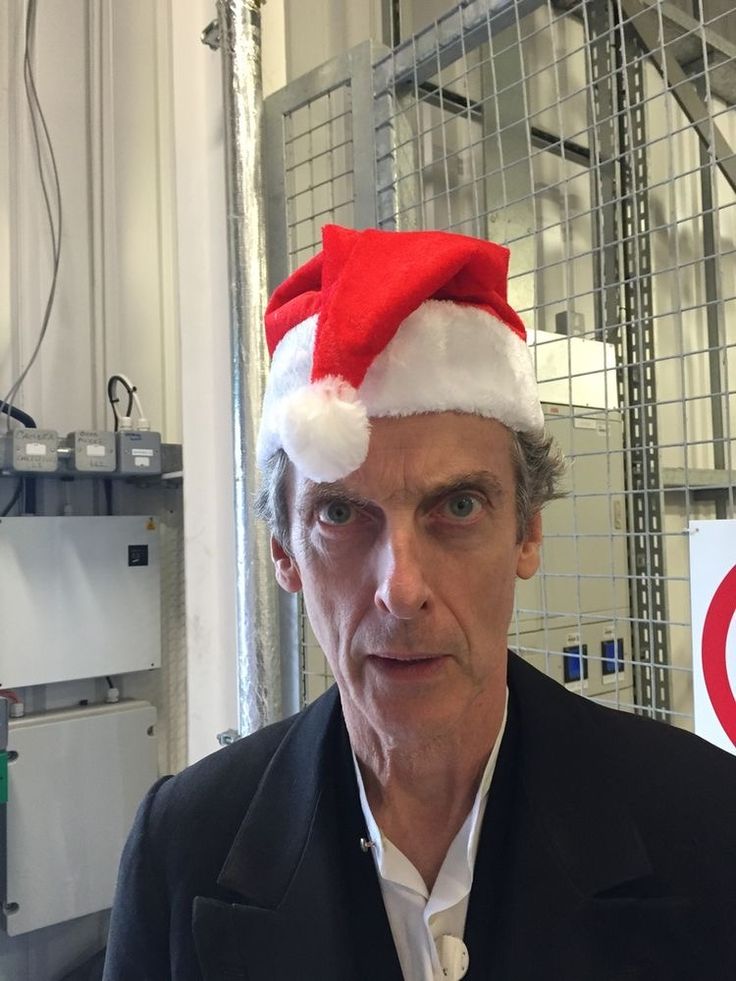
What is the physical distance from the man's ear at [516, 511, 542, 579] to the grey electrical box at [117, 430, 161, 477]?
1.43 m

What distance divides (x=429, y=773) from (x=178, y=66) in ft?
4.91

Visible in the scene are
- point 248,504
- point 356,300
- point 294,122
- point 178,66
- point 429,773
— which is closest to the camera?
point 356,300

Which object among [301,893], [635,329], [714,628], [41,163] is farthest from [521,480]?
[41,163]

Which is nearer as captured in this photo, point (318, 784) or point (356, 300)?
point (356, 300)

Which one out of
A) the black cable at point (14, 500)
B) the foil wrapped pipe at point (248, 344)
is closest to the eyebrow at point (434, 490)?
the foil wrapped pipe at point (248, 344)

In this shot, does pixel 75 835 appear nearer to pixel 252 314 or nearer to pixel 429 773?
pixel 252 314

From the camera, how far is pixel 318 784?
79 centimetres

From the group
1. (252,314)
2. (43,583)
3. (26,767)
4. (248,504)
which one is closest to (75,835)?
(26,767)

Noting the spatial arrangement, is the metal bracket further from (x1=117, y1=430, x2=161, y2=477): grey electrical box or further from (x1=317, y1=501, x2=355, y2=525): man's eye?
(x1=117, y1=430, x2=161, y2=477): grey electrical box

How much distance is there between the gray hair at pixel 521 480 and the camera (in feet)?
2.46

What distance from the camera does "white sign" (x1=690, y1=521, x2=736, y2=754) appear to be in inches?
34.1

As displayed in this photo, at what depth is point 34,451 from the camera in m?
1.84

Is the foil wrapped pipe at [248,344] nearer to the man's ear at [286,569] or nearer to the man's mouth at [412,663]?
the man's ear at [286,569]

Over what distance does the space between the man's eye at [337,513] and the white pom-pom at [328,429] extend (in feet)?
0.13
